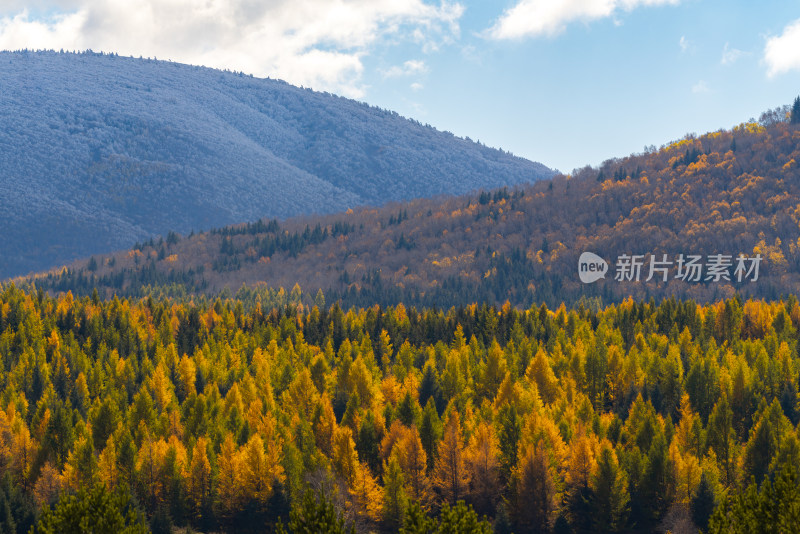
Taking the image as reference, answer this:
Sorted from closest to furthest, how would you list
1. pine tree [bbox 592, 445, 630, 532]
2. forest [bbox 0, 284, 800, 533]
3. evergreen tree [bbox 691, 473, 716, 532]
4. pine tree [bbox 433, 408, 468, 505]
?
evergreen tree [bbox 691, 473, 716, 532] → pine tree [bbox 592, 445, 630, 532] → forest [bbox 0, 284, 800, 533] → pine tree [bbox 433, 408, 468, 505]

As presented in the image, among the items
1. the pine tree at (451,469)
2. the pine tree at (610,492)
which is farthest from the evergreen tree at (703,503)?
the pine tree at (451,469)

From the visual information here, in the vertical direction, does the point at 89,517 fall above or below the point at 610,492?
above

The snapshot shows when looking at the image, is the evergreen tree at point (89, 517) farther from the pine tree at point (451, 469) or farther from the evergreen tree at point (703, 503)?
the evergreen tree at point (703, 503)

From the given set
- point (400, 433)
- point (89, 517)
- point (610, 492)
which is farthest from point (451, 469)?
point (89, 517)

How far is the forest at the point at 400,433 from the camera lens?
10100cm

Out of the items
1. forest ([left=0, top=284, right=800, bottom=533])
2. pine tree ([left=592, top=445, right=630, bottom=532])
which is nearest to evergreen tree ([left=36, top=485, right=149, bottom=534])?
forest ([left=0, top=284, right=800, bottom=533])

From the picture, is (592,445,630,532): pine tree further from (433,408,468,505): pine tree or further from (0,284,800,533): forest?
(433,408,468,505): pine tree

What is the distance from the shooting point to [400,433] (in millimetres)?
114562

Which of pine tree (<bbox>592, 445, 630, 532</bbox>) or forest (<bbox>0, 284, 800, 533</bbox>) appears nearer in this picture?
pine tree (<bbox>592, 445, 630, 532</bbox>)

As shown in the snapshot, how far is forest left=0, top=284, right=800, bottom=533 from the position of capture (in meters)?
101

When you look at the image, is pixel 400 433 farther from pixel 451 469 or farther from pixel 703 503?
pixel 703 503

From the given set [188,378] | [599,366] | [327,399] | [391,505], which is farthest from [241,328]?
[391,505]

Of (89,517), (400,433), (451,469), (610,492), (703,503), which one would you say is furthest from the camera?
(400,433)

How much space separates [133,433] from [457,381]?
44256mm
